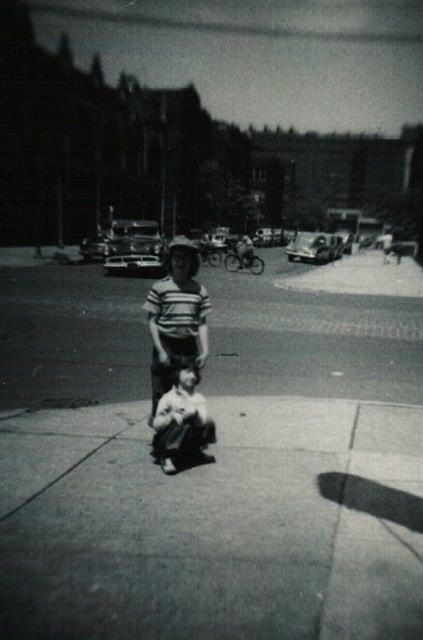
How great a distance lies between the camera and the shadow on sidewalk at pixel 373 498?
3414mm

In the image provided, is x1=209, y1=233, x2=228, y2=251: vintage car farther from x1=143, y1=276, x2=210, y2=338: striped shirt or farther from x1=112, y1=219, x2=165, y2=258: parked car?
x1=143, y1=276, x2=210, y2=338: striped shirt

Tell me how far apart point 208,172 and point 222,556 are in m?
10.9

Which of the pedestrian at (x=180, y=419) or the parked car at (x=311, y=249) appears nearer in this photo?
the pedestrian at (x=180, y=419)

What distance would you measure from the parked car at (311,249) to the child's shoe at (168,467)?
92.8ft

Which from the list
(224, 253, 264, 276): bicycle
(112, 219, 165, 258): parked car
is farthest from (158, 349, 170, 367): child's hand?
(224, 253, 264, 276): bicycle

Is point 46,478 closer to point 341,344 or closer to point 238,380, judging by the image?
point 238,380

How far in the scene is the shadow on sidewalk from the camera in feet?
11.2

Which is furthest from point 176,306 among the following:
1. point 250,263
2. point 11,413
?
point 250,263

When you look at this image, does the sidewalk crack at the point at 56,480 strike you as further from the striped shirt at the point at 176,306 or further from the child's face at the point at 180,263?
the child's face at the point at 180,263

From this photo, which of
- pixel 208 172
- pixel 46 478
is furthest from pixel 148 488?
pixel 208 172

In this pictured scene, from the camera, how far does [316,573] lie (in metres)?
2.84

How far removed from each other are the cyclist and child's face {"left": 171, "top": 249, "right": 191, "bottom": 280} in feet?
62.8

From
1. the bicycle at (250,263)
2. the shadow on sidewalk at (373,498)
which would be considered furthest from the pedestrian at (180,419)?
the bicycle at (250,263)

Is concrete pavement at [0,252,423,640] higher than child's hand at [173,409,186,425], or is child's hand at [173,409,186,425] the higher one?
child's hand at [173,409,186,425]
